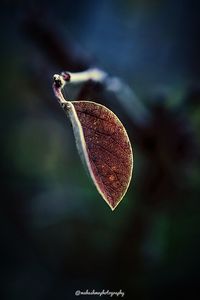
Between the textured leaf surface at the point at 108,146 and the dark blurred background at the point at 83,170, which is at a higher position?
the dark blurred background at the point at 83,170

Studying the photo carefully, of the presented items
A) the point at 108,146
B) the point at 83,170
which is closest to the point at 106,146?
the point at 108,146

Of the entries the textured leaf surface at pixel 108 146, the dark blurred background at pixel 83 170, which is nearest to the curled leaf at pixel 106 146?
the textured leaf surface at pixel 108 146

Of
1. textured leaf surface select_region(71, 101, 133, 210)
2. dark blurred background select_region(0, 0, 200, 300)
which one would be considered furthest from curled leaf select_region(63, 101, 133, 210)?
dark blurred background select_region(0, 0, 200, 300)

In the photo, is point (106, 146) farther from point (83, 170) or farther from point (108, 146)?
point (83, 170)

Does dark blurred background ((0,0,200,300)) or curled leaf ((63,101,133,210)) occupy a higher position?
dark blurred background ((0,0,200,300))

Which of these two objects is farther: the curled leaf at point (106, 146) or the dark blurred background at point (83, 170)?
the dark blurred background at point (83, 170)

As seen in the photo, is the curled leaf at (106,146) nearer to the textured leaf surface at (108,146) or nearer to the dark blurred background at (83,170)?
the textured leaf surface at (108,146)

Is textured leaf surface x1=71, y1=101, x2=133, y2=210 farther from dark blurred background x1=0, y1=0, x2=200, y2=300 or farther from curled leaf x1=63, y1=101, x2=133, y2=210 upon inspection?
dark blurred background x1=0, y1=0, x2=200, y2=300
